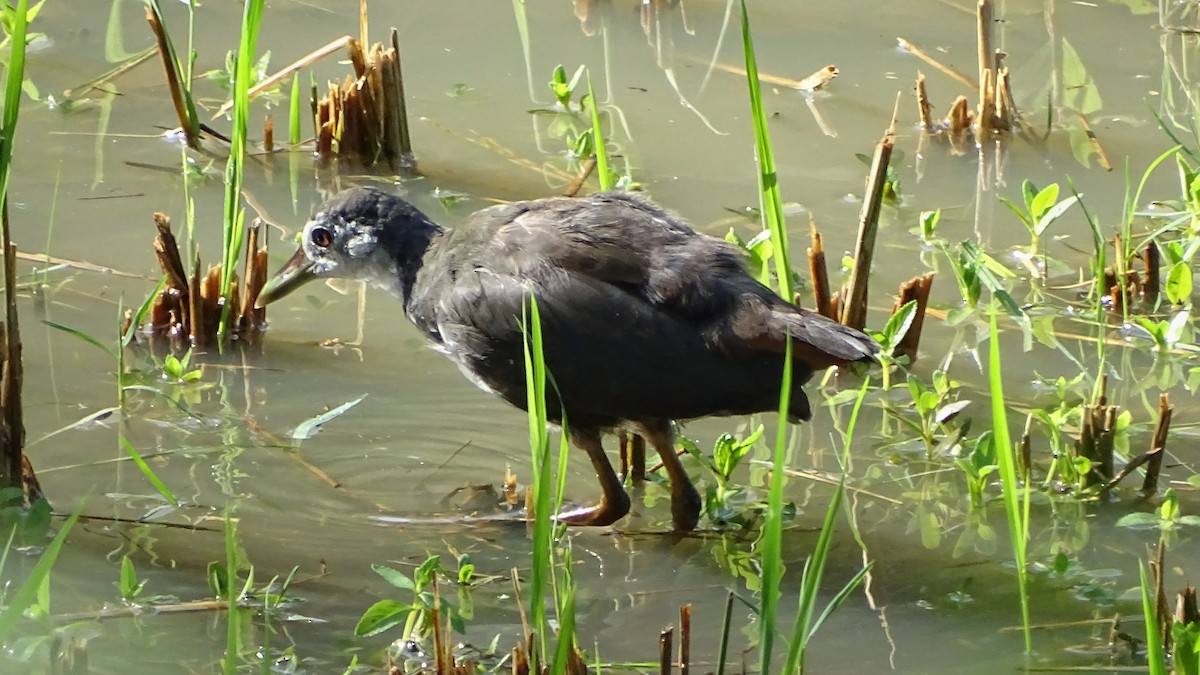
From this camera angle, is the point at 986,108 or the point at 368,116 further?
the point at 986,108

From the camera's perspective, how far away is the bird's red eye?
4.77 meters

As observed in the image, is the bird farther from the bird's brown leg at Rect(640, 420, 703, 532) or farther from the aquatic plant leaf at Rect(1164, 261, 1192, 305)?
the aquatic plant leaf at Rect(1164, 261, 1192, 305)

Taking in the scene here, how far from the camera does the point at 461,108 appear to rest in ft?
21.4

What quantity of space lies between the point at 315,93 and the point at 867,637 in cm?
338

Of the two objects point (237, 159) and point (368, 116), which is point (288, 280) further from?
point (368, 116)

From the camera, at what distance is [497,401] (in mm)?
4727

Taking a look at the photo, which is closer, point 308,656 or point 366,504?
point 308,656

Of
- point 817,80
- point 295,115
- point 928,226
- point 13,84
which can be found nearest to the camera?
point 13,84

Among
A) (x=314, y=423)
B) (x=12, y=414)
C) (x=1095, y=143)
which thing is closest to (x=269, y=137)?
(x=314, y=423)

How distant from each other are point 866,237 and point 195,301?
203cm

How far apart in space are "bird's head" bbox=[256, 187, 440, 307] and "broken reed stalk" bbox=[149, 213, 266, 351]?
0.22 feet

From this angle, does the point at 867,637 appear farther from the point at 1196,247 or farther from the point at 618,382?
the point at 1196,247

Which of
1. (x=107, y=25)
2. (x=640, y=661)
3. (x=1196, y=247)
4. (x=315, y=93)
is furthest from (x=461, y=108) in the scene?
(x=640, y=661)

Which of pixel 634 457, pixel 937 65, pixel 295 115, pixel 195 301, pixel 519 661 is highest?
pixel 937 65
